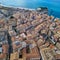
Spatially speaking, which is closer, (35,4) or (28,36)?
(28,36)

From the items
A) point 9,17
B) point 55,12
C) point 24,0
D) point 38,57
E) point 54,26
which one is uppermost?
point 24,0

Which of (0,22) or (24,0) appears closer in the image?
(0,22)

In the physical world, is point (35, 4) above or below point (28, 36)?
above

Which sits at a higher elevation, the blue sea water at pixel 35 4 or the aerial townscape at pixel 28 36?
the blue sea water at pixel 35 4

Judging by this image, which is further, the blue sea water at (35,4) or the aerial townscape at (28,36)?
the blue sea water at (35,4)

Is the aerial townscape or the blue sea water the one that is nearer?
the aerial townscape

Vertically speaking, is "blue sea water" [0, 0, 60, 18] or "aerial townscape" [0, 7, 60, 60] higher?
"blue sea water" [0, 0, 60, 18]

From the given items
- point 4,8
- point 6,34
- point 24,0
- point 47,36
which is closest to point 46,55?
point 47,36

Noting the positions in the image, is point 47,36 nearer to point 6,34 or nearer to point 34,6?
point 6,34
